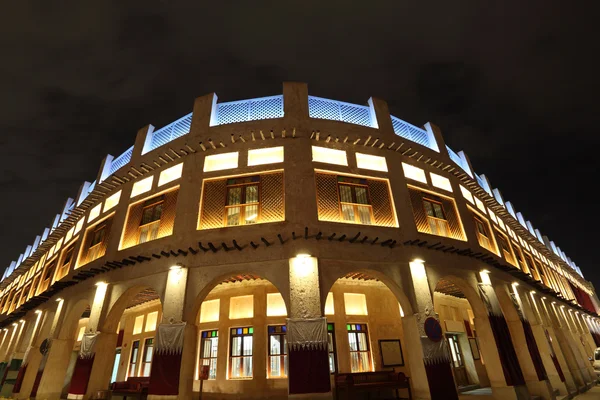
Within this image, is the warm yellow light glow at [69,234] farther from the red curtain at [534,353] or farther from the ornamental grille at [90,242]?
the red curtain at [534,353]

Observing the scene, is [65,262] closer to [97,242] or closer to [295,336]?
[97,242]

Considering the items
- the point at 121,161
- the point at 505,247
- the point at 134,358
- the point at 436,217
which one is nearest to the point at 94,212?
the point at 121,161

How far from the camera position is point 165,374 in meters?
10.8

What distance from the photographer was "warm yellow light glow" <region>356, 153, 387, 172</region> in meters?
15.0

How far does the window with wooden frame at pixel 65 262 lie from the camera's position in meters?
19.0

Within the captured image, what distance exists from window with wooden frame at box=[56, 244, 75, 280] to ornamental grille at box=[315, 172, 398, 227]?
15.1m

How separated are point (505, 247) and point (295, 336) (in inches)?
674

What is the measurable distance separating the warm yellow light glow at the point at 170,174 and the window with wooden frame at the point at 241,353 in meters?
7.71

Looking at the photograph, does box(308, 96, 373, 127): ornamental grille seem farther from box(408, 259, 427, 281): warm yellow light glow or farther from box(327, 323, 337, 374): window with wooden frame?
box(327, 323, 337, 374): window with wooden frame

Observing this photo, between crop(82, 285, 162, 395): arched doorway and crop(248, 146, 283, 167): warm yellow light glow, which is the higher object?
crop(248, 146, 283, 167): warm yellow light glow

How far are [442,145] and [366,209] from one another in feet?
25.9

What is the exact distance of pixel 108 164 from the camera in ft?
69.5

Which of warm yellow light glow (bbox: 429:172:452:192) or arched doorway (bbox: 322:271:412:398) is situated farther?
warm yellow light glow (bbox: 429:172:452:192)

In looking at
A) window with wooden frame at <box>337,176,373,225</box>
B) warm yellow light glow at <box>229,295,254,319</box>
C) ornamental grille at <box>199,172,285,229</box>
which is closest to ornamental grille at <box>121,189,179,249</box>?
ornamental grille at <box>199,172,285,229</box>
